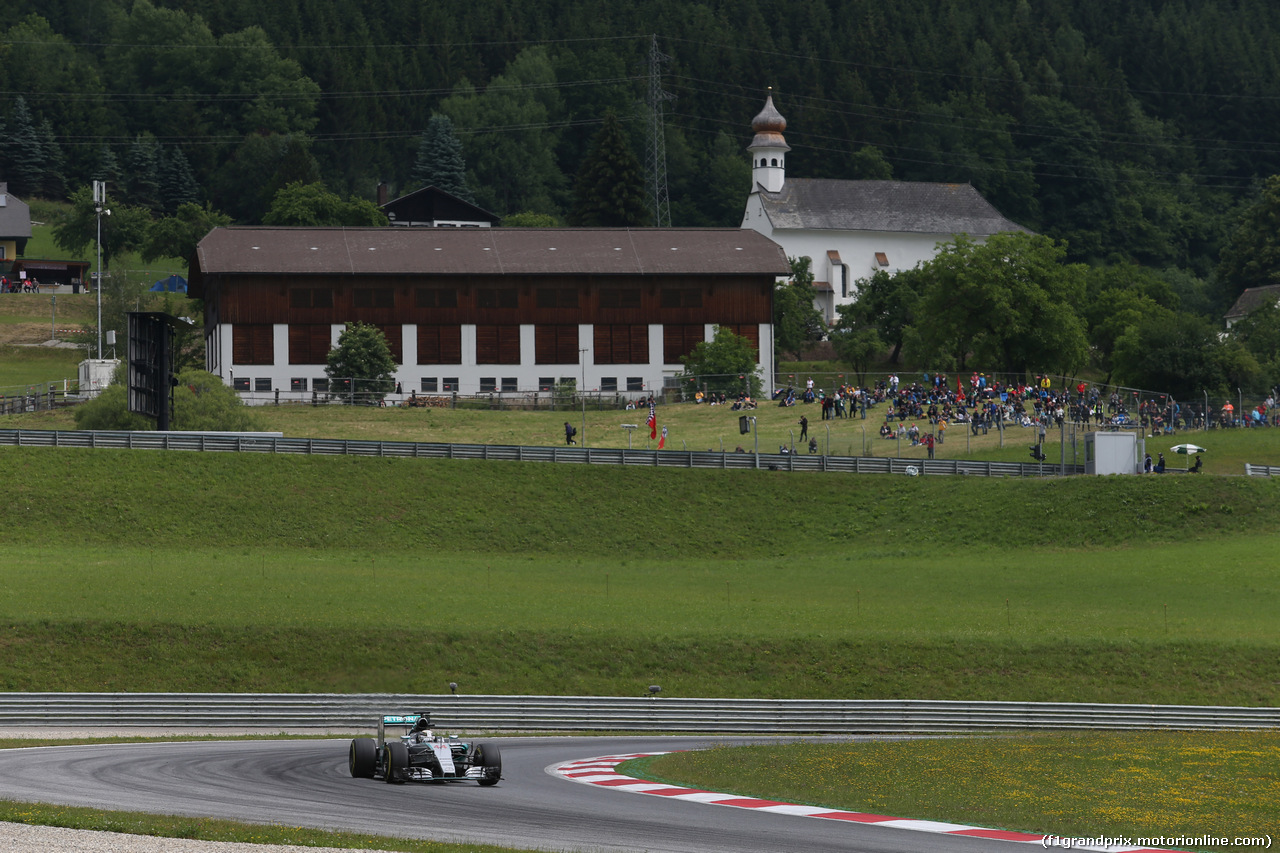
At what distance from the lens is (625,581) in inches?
2079

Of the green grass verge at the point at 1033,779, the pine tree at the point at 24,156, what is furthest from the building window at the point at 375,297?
the pine tree at the point at 24,156

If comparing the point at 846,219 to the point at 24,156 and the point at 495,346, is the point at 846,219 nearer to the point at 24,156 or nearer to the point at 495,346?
the point at 495,346

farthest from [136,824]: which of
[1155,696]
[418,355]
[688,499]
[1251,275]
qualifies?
[1251,275]

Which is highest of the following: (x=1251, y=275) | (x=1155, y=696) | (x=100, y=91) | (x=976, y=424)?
(x=100, y=91)

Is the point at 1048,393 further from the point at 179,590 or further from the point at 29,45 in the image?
the point at 29,45

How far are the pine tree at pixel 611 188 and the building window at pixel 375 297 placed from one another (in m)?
53.1

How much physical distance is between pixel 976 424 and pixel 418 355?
42886 mm

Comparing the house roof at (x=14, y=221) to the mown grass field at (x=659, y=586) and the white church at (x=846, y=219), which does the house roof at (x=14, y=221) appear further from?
the mown grass field at (x=659, y=586)

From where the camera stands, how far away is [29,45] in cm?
19338

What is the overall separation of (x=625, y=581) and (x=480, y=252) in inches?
2416

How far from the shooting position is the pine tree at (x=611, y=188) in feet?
517

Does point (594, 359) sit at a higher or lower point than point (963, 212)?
lower

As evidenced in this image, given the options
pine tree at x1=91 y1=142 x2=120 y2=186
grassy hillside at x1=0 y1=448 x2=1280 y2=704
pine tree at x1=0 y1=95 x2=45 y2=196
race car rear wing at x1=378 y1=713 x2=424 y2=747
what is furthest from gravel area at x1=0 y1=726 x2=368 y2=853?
pine tree at x1=0 y1=95 x2=45 y2=196

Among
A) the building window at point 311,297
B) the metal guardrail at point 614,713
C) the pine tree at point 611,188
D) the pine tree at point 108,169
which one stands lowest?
the metal guardrail at point 614,713
